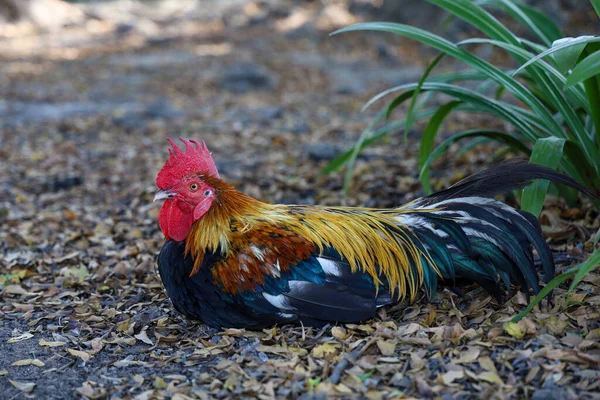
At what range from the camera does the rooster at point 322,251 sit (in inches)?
120

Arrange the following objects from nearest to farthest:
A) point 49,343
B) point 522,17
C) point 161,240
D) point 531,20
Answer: point 49,343 → point 522,17 → point 531,20 → point 161,240

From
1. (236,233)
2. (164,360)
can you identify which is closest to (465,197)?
(236,233)

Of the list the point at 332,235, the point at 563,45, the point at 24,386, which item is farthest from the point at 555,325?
the point at 24,386

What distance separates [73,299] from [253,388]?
1.72 metres

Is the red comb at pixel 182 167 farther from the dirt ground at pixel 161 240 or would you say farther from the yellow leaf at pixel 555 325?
the yellow leaf at pixel 555 325

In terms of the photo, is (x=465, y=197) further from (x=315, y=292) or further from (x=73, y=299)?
(x=73, y=299)

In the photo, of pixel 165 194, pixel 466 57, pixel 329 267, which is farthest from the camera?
pixel 466 57

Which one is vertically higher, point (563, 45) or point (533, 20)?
point (533, 20)

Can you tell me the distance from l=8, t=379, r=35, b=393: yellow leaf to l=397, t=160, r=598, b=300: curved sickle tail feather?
1.94m

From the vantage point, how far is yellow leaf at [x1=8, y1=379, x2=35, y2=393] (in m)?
2.85

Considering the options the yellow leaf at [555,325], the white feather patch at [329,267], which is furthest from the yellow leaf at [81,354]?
the yellow leaf at [555,325]

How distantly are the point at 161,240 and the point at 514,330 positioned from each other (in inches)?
114

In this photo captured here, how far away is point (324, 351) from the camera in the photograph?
9.70ft

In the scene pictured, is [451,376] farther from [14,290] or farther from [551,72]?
[14,290]
